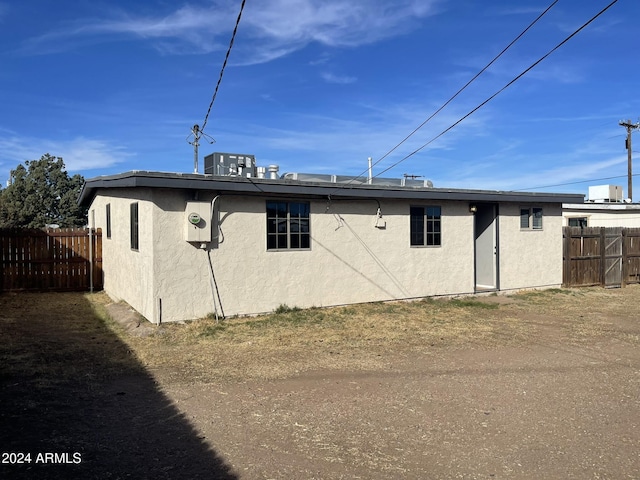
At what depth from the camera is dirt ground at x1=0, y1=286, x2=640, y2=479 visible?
388cm

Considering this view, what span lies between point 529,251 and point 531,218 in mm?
1000

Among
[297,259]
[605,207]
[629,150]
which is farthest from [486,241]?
[629,150]

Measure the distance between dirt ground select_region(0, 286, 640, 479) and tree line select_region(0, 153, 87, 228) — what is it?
3060cm

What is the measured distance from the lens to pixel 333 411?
16.7ft

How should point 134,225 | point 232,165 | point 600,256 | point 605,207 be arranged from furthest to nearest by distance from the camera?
point 605,207, point 600,256, point 232,165, point 134,225

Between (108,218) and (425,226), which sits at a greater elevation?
(108,218)

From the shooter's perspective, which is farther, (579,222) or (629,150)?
(629,150)

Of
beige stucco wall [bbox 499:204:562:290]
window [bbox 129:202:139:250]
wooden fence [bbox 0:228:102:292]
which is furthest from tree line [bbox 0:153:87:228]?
beige stucco wall [bbox 499:204:562:290]

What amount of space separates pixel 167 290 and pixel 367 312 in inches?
170

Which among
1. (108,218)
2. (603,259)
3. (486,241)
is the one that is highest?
(108,218)

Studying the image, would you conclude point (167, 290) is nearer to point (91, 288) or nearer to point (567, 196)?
point (91, 288)

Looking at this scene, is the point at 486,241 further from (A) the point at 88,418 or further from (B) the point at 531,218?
(A) the point at 88,418

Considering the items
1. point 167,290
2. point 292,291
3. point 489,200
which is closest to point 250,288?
point 292,291

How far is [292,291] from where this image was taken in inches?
427
